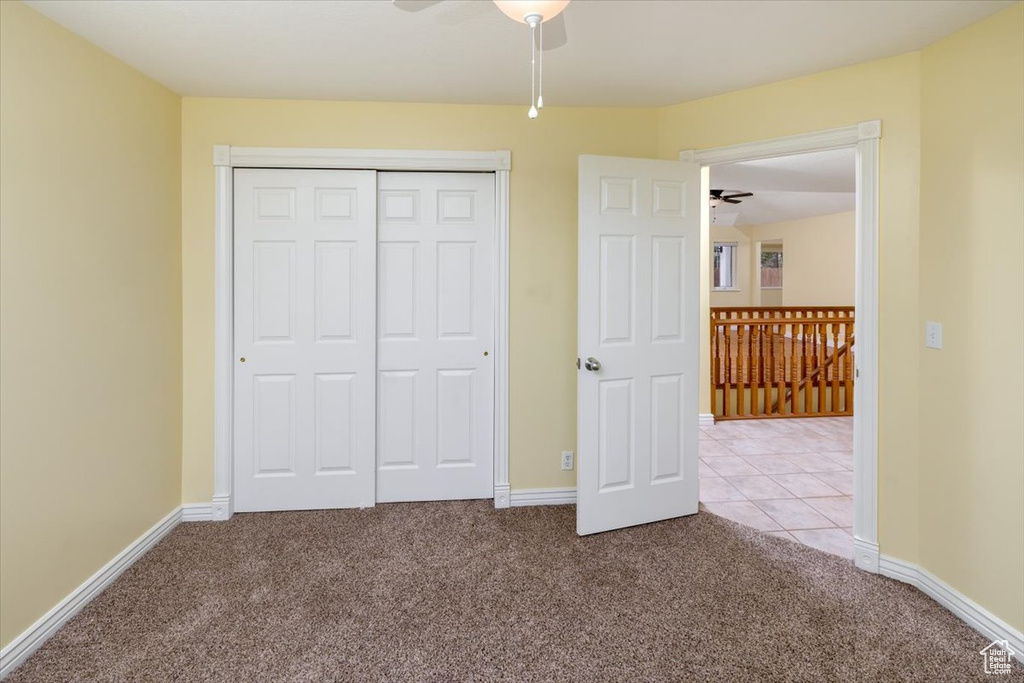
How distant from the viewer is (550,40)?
2.15 metres

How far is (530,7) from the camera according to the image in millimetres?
1326

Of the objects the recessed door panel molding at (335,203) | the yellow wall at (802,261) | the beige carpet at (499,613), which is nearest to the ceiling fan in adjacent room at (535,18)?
the recessed door panel molding at (335,203)

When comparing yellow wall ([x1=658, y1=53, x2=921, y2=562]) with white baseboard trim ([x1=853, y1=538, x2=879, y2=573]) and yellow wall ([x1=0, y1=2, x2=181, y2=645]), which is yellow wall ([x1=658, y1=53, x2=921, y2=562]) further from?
yellow wall ([x1=0, y1=2, x2=181, y2=645])

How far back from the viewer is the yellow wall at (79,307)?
70.7 inches

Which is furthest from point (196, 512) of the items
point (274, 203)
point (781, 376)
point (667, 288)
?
point (781, 376)

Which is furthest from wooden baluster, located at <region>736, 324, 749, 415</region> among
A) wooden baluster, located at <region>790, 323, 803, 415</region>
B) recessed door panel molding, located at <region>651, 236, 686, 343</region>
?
recessed door panel molding, located at <region>651, 236, 686, 343</region>

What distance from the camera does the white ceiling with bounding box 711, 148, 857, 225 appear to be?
4246 millimetres

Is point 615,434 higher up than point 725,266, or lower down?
lower down

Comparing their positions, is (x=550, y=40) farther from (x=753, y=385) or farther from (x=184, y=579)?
(x=753, y=385)

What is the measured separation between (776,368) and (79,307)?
5797mm

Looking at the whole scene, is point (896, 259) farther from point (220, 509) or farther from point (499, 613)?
point (220, 509)

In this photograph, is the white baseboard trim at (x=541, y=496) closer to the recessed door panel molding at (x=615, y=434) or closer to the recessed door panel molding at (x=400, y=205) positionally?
the recessed door panel molding at (x=615, y=434)

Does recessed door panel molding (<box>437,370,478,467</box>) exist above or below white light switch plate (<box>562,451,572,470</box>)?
above

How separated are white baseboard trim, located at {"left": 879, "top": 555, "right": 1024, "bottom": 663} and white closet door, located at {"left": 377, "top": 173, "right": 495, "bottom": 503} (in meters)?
2.05
